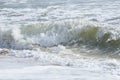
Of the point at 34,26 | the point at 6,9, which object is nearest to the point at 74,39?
the point at 34,26

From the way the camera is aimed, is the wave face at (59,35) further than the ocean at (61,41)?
Yes

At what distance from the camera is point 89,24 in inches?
514

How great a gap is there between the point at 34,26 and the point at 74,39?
84.7 inches

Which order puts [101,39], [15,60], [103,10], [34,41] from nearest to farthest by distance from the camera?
[15,60], [101,39], [34,41], [103,10]

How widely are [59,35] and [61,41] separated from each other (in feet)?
1.98

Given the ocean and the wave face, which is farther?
the wave face

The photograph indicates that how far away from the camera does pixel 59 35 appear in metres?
13.1

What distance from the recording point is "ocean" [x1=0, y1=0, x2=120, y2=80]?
26.5ft

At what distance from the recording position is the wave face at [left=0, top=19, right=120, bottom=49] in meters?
11.8

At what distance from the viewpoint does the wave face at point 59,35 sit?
1177 cm

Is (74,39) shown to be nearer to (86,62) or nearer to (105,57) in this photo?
(105,57)

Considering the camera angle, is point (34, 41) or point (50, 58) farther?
point (34, 41)

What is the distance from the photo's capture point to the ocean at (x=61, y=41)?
26.5ft

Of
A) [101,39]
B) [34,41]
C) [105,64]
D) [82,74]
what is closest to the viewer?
[82,74]
